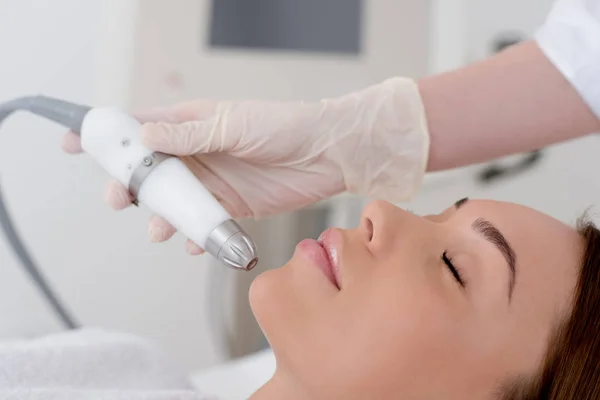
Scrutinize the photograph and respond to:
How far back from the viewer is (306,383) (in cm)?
79

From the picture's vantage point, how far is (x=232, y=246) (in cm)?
76

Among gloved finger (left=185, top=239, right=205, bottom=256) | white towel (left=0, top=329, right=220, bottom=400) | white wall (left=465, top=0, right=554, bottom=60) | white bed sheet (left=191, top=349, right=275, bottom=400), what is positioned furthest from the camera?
white wall (left=465, top=0, right=554, bottom=60)

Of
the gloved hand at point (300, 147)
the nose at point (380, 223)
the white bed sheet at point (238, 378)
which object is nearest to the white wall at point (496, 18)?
the gloved hand at point (300, 147)

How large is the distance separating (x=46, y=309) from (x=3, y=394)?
0.72 m

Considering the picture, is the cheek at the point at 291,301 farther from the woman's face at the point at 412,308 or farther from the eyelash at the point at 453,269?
the eyelash at the point at 453,269

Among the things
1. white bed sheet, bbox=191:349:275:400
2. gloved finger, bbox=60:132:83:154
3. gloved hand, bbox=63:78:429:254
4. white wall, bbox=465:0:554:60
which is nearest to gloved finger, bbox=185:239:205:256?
gloved hand, bbox=63:78:429:254

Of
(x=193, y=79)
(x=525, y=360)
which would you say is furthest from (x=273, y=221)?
(x=525, y=360)

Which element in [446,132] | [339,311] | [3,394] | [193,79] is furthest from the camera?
[193,79]

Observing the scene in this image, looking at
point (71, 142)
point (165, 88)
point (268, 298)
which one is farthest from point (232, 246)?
point (165, 88)

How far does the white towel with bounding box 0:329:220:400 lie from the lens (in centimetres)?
99

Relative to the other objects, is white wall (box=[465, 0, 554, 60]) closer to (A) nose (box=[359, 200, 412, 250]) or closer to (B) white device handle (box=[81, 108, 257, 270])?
(A) nose (box=[359, 200, 412, 250])

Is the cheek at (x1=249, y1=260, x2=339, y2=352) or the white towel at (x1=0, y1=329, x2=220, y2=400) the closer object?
the cheek at (x1=249, y1=260, x2=339, y2=352)

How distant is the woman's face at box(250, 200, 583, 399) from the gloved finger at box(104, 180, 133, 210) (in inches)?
8.2

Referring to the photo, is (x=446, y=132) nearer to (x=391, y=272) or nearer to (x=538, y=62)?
(x=538, y=62)
